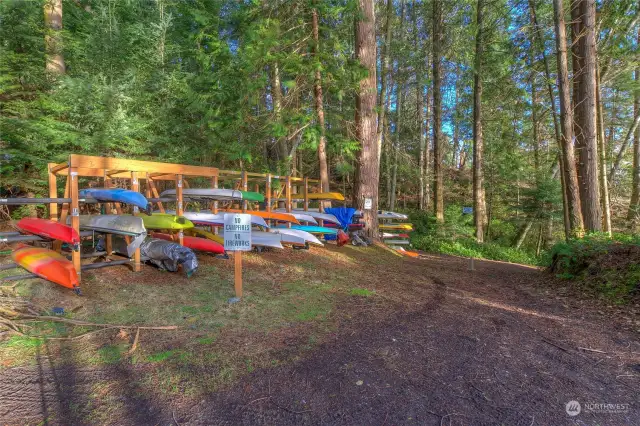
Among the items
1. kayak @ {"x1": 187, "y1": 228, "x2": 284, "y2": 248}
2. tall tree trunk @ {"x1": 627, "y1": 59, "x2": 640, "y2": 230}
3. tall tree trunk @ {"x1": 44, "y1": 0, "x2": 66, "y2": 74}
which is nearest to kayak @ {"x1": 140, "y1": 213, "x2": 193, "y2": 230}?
kayak @ {"x1": 187, "y1": 228, "x2": 284, "y2": 248}

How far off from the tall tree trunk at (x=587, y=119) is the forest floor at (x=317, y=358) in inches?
170

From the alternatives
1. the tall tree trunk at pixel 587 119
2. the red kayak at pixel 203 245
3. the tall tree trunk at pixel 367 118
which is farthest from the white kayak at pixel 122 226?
the tall tree trunk at pixel 587 119

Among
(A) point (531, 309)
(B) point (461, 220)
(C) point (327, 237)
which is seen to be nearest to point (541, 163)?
(B) point (461, 220)

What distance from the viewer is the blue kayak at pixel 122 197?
217 inches

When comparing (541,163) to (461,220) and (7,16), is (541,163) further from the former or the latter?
(7,16)

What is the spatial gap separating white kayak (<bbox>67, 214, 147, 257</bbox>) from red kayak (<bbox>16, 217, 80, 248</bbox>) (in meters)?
0.44

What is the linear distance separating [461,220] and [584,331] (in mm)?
11617

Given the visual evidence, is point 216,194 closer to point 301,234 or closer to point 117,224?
point 301,234

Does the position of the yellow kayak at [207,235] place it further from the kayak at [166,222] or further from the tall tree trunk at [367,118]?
the tall tree trunk at [367,118]

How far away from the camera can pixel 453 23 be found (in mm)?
15898

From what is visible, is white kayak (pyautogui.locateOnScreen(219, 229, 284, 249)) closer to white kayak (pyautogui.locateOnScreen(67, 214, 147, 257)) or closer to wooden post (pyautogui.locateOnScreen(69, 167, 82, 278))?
white kayak (pyautogui.locateOnScreen(67, 214, 147, 257))

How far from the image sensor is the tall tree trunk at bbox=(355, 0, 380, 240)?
10336 millimetres

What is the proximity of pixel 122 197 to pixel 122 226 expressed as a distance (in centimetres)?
51

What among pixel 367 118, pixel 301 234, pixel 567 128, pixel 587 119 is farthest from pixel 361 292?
pixel 587 119
